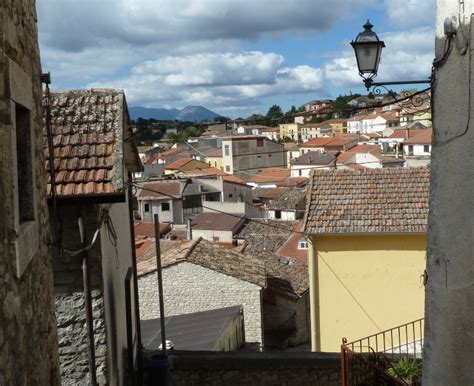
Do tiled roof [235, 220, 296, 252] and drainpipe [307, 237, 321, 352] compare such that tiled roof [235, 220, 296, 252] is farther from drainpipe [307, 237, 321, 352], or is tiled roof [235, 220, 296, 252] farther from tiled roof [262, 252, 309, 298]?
drainpipe [307, 237, 321, 352]

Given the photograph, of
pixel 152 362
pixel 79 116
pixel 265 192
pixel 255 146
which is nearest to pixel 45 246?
pixel 79 116

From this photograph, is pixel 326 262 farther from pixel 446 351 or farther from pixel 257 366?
pixel 446 351

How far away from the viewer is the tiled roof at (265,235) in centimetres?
3572

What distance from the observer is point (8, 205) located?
3.37 metres

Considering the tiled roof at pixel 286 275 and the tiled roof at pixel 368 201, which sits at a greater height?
the tiled roof at pixel 368 201

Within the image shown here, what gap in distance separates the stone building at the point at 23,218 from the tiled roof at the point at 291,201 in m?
41.3

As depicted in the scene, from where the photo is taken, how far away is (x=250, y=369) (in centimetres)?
934

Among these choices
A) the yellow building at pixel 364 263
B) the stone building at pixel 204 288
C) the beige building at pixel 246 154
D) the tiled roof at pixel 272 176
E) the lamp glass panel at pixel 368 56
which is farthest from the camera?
the beige building at pixel 246 154

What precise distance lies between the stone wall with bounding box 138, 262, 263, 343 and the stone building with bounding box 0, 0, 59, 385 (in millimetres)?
15512

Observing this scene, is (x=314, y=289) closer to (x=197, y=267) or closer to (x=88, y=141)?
(x=197, y=267)

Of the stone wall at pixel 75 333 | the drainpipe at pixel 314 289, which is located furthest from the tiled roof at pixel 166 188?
the stone wall at pixel 75 333

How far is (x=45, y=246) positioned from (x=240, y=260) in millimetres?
17693

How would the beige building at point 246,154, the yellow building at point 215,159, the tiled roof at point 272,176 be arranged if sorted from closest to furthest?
the tiled roof at point 272,176 < the beige building at point 246,154 < the yellow building at point 215,159

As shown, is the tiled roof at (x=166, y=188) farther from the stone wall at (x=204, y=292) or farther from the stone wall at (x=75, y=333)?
the stone wall at (x=75, y=333)
